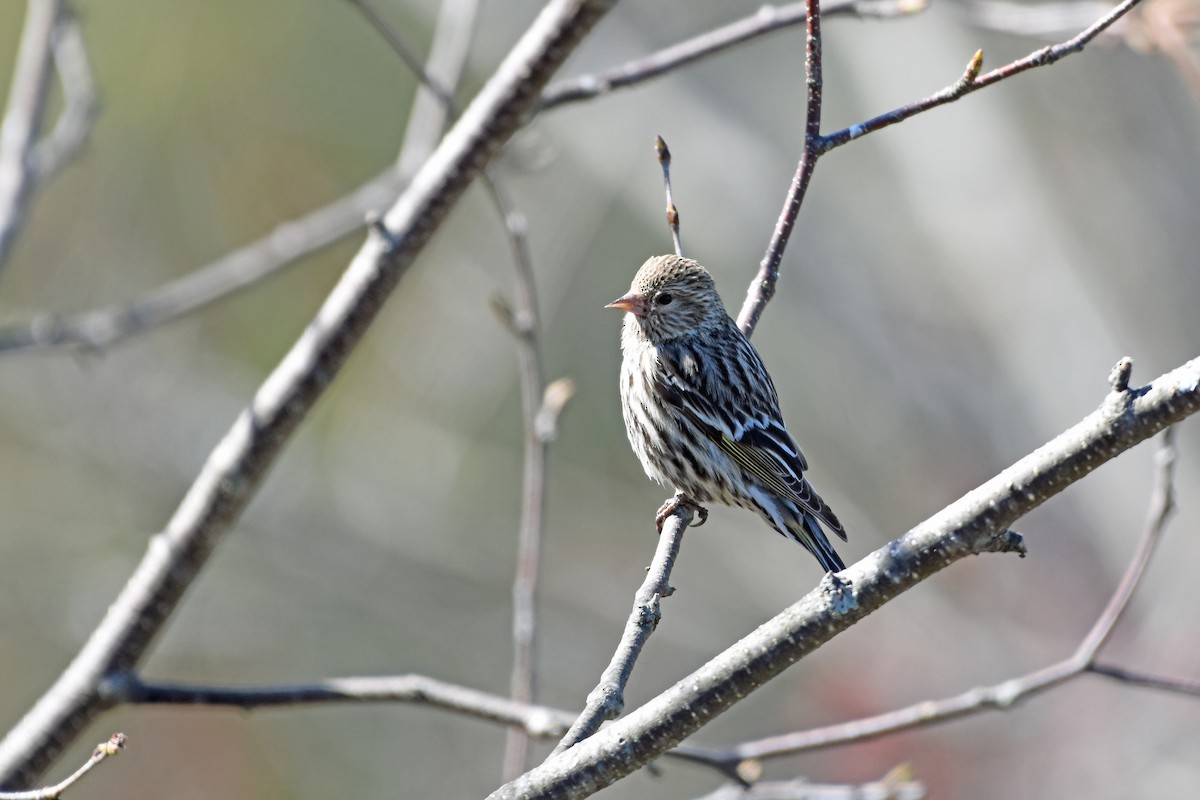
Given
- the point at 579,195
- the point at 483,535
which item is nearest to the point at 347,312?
the point at 579,195

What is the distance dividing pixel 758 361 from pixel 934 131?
6.71 meters

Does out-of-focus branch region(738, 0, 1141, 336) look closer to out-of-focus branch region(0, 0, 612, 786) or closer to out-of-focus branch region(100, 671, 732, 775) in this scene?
out-of-focus branch region(0, 0, 612, 786)

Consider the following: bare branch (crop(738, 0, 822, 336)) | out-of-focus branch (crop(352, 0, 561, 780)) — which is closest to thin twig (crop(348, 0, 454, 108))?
out-of-focus branch (crop(352, 0, 561, 780))

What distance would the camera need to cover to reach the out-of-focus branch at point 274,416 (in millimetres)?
3559

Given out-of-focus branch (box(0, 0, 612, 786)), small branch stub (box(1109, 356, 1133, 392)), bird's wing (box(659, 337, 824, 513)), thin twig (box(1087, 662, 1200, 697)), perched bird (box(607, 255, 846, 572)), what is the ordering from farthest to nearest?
1. bird's wing (box(659, 337, 824, 513))
2. perched bird (box(607, 255, 846, 572))
3. out-of-focus branch (box(0, 0, 612, 786))
4. thin twig (box(1087, 662, 1200, 697))
5. small branch stub (box(1109, 356, 1133, 392))

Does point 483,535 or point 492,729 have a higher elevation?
point 483,535

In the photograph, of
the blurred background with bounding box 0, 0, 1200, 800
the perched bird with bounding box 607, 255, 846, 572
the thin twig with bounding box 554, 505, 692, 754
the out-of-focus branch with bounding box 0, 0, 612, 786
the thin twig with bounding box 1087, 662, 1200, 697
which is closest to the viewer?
the thin twig with bounding box 554, 505, 692, 754

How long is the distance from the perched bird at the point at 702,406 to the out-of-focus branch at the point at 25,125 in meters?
2.00

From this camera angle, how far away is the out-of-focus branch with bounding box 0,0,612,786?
356cm

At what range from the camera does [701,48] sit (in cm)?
381

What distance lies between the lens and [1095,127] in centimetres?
1059

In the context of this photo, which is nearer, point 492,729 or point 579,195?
point 579,195

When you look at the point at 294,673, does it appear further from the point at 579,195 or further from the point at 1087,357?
the point at 1087,357

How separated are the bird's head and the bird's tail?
78 centimetres
